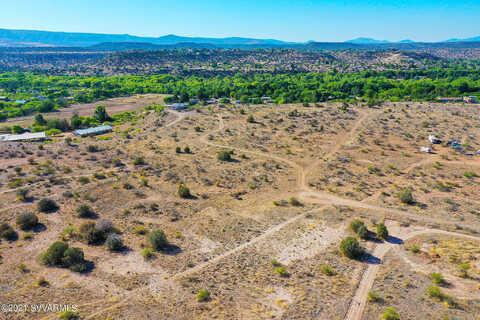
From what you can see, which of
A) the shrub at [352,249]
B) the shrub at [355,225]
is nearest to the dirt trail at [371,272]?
the shrub at [352,249]

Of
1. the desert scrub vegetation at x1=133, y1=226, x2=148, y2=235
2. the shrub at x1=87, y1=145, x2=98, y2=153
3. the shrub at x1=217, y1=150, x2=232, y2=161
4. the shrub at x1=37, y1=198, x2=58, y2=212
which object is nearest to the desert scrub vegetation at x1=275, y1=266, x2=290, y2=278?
the desert scrub vegetation at x1=133, y1=226, x2=148, y2=235

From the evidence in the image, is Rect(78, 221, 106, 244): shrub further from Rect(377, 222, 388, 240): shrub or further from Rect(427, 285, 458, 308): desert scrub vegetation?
Rect(427, 285, 458, 308): desert scrub vegetation

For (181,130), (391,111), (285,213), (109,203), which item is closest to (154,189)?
(109,203)

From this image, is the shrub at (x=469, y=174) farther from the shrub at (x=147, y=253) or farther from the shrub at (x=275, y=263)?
the shrub at (x=147, y=253)

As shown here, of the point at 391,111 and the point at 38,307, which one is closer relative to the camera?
the point at 38,307

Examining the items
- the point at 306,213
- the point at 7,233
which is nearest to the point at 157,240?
the point at 7,233

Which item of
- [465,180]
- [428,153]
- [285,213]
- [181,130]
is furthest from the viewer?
[181,130]

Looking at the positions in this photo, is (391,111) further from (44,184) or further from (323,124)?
(44,184)
